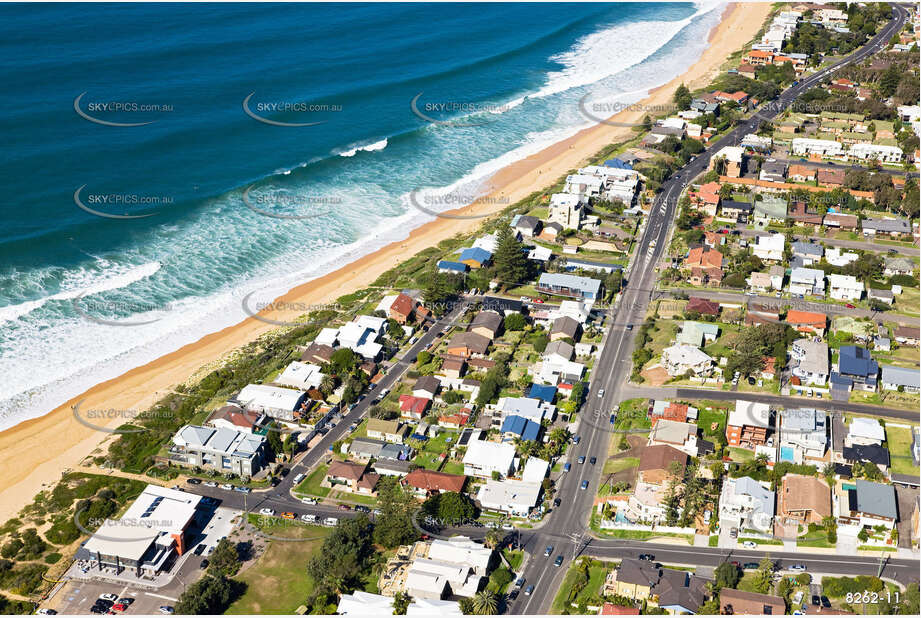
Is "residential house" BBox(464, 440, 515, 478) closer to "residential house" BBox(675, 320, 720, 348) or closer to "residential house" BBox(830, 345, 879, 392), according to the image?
"residential house" BBox(675, 320, 720, 348)

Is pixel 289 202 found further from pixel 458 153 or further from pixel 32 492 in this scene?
pixel 32 492

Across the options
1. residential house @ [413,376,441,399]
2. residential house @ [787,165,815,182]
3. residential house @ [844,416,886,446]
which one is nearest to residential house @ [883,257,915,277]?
residential house @ [787,165,815,182]

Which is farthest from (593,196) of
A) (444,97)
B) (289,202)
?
(444,97)

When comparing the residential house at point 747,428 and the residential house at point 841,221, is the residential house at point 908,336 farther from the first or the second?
the residential house at point 841,221

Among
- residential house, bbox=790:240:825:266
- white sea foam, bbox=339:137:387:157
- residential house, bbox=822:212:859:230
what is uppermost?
white sea foam, bbox=339:137:387:157

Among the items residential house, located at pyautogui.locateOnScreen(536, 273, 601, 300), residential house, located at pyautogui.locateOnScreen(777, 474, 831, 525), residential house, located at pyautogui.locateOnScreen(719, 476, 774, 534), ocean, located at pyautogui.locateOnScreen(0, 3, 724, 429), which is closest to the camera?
residential house, located at pyautogui.locateOnScreen(719, 476, 774, 534)

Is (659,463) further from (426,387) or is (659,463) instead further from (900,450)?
(426,387)
